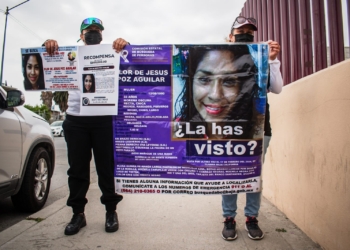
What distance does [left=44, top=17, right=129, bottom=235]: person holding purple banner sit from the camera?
2834 millimetres

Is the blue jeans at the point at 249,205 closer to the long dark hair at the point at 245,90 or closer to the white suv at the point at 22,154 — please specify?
the long dark hair at the point at 245,90

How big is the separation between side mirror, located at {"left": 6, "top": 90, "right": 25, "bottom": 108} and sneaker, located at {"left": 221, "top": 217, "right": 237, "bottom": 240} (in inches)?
100

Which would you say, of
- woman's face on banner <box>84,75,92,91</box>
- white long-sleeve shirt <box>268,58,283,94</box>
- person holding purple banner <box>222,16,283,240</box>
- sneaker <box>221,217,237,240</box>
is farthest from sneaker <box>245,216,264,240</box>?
woman's face on banner <box>84,75,92,91</box>

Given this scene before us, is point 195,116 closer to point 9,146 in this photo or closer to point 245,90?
point 245,90

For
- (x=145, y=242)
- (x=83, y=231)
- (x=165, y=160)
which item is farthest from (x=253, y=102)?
(x=83, y=231)

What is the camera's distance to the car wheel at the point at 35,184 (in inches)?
137

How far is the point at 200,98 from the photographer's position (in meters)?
2.68

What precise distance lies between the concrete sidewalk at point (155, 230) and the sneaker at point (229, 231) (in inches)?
2.1

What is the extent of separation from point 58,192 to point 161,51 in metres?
3.40

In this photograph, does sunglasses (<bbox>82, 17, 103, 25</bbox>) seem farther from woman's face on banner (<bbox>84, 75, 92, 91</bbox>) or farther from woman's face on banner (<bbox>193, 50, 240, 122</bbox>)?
woman's face on banner (<bbox>193, 50, 240, 122</bbox>)

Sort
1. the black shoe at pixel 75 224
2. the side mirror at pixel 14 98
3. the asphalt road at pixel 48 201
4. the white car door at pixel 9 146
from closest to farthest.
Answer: the black shoe at pixel 75 224, the white car door at pixel 9 146, the side mirror at pixel 14 98, the asphalt road at pixel 48 201

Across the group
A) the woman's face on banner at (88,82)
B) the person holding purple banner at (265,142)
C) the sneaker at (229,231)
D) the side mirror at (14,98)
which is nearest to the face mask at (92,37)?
the woman's face on banner at (88,82)

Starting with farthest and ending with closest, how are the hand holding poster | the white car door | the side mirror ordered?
the side mirror, the white car door, the hand holding poster

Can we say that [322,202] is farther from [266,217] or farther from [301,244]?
[266,217]
